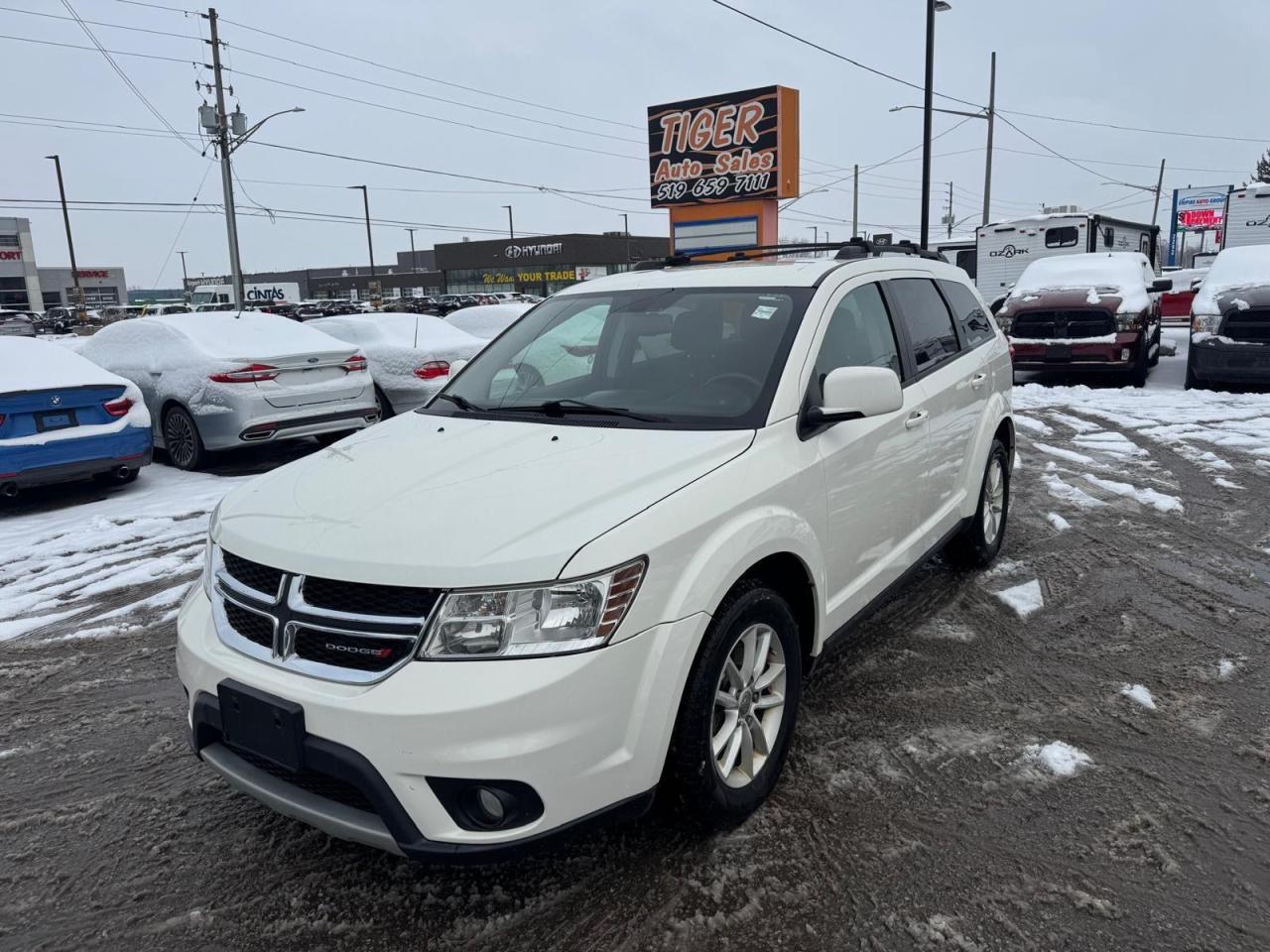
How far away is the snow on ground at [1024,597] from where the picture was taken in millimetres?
4797

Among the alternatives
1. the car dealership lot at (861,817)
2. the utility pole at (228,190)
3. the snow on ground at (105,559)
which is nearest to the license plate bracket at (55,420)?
the snow on ground at (105,559)

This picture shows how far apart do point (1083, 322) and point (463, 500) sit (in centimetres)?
1219

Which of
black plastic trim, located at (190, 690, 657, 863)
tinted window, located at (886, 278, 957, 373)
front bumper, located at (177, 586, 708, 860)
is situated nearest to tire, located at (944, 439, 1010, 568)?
tinted window, located at (886, 278, 957, 373)

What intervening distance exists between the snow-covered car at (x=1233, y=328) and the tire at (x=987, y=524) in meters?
7.50

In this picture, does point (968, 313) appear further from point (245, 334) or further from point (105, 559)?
point (245, 334)

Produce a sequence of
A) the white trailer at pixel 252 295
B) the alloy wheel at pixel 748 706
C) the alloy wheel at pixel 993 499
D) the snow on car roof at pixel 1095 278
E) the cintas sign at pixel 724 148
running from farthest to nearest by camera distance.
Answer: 1. the white trailer at pixel 252 295
2. the cintas sign at pixel 724 148
3. the snow on car roof at pixel 1095 278
4. the alloy wheel at pixel 993 499
5. the alloy wheel at pixel 748 706

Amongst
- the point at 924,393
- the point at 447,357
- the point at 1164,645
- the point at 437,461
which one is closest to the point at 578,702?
the point at 437,461

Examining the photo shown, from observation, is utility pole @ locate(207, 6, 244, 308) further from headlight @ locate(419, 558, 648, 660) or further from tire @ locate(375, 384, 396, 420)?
headlight @ locate(419, 558, 648, 660)

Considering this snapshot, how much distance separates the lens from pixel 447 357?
1070 cm

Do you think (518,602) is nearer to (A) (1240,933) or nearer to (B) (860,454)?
(B) (860,454)

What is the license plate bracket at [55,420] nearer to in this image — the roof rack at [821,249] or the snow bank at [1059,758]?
the roof rack at [821,249]

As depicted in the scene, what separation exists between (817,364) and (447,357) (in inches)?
310

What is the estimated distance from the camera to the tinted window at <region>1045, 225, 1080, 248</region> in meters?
21.7

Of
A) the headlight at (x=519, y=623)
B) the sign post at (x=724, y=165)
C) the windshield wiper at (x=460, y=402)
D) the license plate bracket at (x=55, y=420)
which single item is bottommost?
the license plate bracket at (x=55, y=420)
